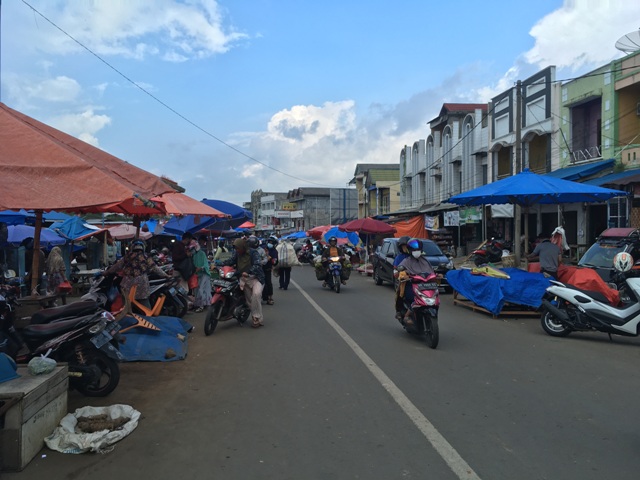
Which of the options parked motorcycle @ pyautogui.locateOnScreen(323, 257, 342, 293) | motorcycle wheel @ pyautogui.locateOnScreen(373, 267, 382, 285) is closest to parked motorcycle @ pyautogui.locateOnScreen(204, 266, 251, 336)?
parked motorcycle @ pyautogui.locateOnScreen(323, 257, 342, 293)

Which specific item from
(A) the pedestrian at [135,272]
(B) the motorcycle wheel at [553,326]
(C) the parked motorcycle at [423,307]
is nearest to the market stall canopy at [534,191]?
(B) the motorcycle wheel at [553,326]

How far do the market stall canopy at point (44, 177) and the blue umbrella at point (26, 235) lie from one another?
35.1ft

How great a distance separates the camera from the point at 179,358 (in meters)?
7.07

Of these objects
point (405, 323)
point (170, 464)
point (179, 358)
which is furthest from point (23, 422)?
point (405, 323)

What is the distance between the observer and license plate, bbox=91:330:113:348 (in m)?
5.28

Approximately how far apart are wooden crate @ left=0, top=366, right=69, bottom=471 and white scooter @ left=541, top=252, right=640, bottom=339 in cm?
762

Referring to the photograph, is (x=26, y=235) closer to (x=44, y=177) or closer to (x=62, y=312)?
(x=62, y=312)

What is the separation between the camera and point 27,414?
3.85 metres

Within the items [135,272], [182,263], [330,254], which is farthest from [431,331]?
[330,254]

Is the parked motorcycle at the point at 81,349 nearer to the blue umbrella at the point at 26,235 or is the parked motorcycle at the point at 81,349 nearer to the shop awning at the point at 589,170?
the blue umbrella at the point at 26,235

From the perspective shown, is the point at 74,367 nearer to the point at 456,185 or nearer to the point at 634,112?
the point at 634,112

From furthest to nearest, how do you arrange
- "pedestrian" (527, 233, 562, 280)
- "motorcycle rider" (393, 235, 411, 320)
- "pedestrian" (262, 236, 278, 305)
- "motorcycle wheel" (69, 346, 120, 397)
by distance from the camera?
"pedestrian" (262, 236, 278, 305)
"pedestrian" (527, 233, 562, 280)
"motorcycle rider" (393, 235, 411, 320)
"motorcycle wheel" (69, 346, 120, 397)

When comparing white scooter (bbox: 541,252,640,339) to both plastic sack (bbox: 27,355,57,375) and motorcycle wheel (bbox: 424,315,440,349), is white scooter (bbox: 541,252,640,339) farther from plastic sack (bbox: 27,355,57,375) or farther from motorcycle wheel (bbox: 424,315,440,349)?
plastic sack (bbox: 27,355,57,375)

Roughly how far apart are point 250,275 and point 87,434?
5370mm
